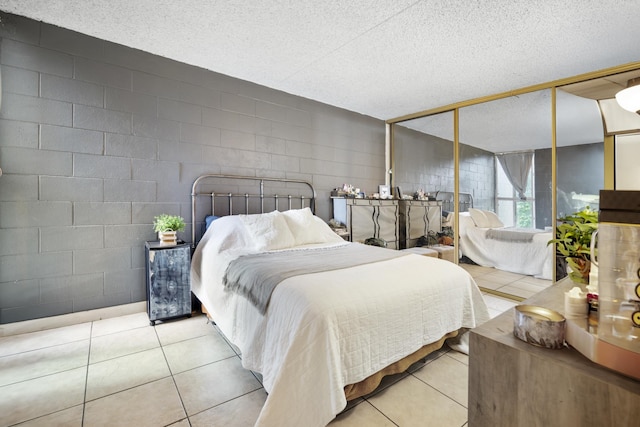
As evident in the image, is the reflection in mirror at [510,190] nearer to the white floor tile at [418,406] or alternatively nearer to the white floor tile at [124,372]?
the white floor tile at [418,406]

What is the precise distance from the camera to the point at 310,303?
1393 mm

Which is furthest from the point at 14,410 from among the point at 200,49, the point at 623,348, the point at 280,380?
the point at 200,49

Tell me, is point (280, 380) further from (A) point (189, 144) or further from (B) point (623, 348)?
(A) point (189, 144)

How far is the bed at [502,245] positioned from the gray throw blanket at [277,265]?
2249 millimetres

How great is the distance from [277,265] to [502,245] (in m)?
3.49

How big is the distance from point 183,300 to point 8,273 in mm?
1316

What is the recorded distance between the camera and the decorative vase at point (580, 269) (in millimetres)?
1107

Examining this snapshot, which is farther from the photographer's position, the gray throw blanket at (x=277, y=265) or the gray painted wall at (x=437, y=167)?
the gray painted wall at (x=437, y=167)

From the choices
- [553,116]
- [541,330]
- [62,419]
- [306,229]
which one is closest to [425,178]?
[553,116]

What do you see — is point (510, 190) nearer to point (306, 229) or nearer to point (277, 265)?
point (306, 229)

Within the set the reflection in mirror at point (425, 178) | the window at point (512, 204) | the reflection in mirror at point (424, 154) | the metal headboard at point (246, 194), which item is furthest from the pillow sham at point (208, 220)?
the window at point (512, 204)

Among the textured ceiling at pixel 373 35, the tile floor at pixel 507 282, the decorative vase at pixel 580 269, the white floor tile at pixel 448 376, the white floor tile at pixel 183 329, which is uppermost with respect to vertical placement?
the textured ceiling at pixel 373 35

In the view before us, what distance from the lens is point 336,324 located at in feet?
4.51

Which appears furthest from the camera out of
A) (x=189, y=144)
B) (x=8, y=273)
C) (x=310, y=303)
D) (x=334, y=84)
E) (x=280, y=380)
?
(x=334, y=84)
